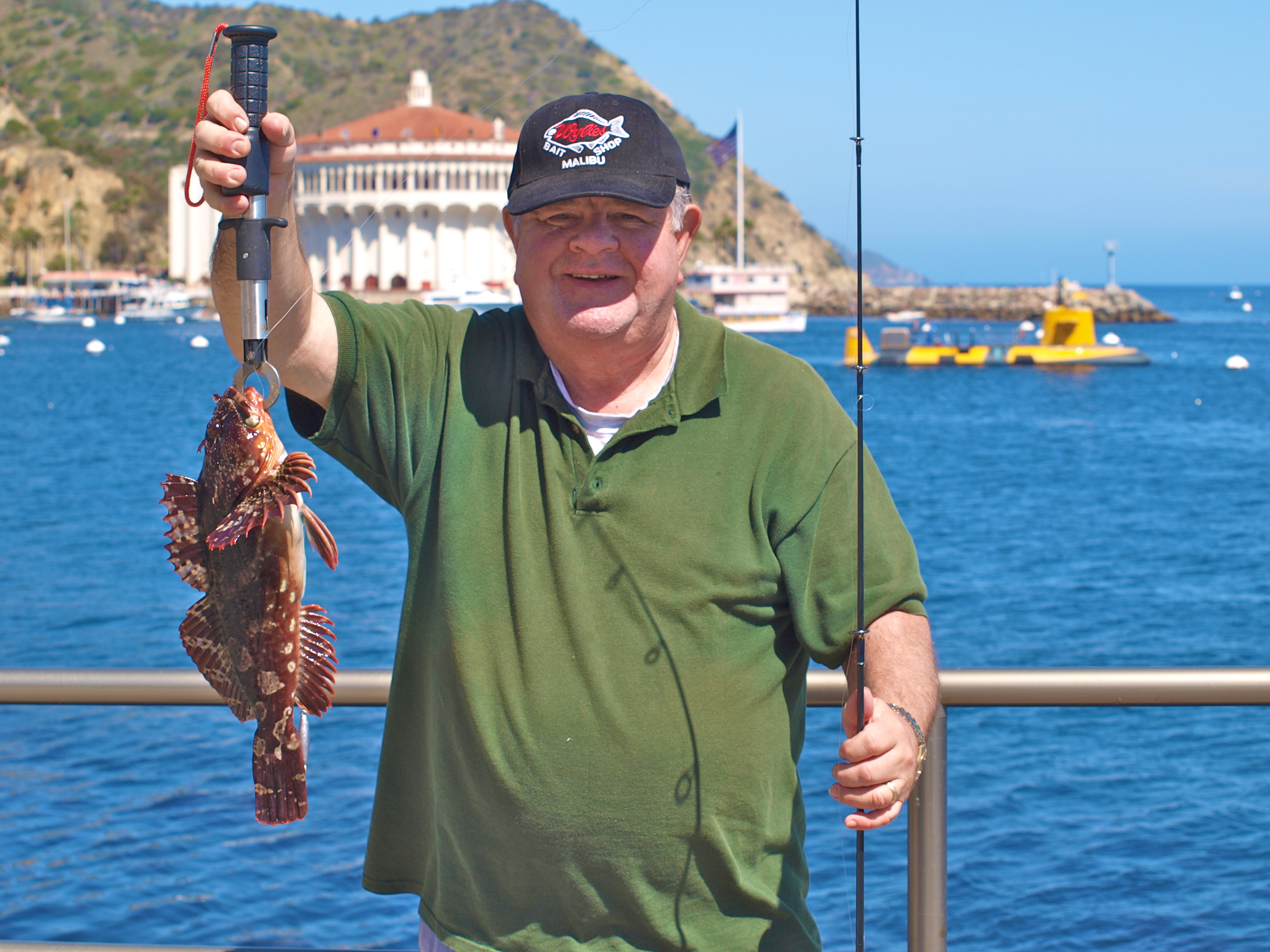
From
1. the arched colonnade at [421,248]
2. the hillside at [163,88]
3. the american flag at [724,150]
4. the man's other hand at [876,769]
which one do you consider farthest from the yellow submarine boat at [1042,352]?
the man's other hand at [876,769]

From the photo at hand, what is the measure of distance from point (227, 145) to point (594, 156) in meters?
0.72

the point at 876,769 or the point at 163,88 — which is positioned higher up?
the point at 163,88

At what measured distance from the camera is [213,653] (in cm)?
211

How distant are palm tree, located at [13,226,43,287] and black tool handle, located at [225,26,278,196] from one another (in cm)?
13041

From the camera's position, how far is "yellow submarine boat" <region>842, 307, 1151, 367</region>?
223ft

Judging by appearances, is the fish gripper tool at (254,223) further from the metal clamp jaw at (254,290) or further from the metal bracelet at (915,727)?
the metal bracelet at (915,727)

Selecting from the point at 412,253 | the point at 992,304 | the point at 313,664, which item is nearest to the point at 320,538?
the point at 313,664

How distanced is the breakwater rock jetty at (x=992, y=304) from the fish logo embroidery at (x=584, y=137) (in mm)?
113934

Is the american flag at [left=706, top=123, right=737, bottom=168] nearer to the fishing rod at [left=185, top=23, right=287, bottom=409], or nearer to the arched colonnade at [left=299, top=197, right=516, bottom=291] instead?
the arched colonnade at [left=299, top=197, right=516, bottom=291]

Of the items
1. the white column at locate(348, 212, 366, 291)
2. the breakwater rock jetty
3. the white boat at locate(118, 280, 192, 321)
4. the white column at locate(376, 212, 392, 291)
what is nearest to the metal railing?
the white column at locate(348, 212, 366, 291)

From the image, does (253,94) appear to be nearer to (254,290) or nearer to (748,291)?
(254,290)

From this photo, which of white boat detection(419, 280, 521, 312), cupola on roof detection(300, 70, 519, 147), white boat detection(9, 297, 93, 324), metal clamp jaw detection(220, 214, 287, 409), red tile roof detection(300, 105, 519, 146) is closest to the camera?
metal clamp jaw detection(220, 214, 287, 409)

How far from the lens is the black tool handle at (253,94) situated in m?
1.94

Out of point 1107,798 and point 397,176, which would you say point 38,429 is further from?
point 397,176
